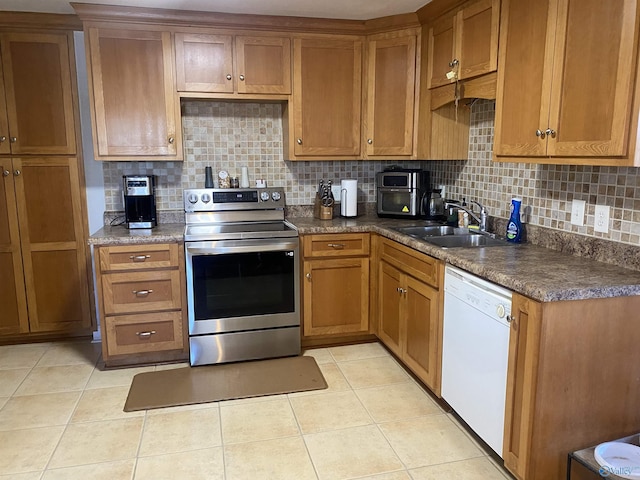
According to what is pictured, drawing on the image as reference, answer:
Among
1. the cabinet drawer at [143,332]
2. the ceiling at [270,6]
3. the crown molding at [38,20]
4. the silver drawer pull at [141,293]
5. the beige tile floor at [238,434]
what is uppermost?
the ceiling at [270,6]

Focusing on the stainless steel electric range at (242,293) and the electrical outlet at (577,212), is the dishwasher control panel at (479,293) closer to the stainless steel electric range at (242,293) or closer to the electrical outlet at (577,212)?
the electrical outlet at (577,212)

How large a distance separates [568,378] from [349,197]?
2.03m

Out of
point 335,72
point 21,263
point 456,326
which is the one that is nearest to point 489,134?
point 335,72

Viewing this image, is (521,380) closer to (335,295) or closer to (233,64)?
(335,295)

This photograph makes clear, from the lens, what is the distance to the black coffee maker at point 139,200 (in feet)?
10.2

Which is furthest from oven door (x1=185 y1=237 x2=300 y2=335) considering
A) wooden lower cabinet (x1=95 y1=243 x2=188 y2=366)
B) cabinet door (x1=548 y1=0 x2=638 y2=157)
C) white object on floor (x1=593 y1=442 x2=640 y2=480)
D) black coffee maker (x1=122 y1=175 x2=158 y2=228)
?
white object on floor (x1=593 y1=442 x2=640 y2=480)

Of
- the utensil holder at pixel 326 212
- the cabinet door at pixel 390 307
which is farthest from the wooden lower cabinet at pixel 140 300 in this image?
the cabinet door at pixel 390 307

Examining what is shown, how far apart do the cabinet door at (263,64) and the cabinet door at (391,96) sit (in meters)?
0.58

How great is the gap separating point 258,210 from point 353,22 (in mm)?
1438

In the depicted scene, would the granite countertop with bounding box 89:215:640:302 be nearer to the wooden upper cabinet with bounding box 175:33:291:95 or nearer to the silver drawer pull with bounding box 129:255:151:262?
the silver drawer pull with bounding box 129:255:151:262

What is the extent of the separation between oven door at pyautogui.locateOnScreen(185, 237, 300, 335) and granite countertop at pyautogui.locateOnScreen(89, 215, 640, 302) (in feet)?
0.87

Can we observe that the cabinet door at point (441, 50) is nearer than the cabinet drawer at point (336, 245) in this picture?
Yes

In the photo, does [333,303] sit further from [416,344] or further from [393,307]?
[416,344]

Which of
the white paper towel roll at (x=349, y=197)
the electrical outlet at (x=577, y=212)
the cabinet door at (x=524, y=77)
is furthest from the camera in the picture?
the white paper towel roll at (x=349, y=197)
